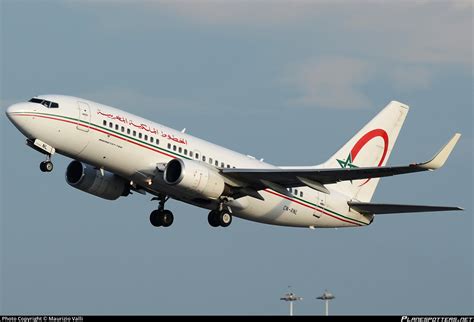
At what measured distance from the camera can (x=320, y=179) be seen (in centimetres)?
5319

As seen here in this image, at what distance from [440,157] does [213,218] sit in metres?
12.5

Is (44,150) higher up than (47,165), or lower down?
higher up

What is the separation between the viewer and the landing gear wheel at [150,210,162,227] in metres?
57.3

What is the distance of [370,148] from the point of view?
64125mm

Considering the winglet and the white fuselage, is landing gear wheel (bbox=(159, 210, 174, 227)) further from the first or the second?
the winglet

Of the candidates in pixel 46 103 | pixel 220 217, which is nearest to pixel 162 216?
pixel 220 217

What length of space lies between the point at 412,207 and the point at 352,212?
410cm

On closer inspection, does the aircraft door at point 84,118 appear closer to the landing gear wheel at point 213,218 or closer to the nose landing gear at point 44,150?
the nose landing gear at point 44,150

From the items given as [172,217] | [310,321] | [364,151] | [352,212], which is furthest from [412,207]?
[310,321]

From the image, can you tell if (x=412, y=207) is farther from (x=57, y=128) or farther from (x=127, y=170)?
(x=57, y=128)

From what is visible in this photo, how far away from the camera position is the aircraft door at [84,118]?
50.1 metres

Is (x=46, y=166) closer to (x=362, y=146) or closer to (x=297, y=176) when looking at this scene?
(x=297, y=176)

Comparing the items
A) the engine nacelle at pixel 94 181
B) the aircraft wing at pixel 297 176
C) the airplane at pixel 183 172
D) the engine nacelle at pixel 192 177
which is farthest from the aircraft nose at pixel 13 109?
the aircraft wing at pixel 297 176

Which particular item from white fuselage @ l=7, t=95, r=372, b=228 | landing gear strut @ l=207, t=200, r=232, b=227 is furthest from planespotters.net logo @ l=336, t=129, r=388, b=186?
landing gear strut @ l=207, t=200, r=232, b=227
